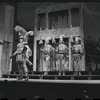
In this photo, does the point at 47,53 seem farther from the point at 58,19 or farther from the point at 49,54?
the point at 58,19

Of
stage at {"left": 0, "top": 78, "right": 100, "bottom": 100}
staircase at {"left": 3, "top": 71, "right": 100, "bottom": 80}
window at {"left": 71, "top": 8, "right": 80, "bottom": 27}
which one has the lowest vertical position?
stage at {"left": 0, "top": 78, "right": 100, "bottom": 100}

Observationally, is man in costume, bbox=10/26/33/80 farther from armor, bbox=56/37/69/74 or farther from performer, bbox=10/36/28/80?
armor, bbox=56/37/69/74

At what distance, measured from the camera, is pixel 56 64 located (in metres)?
9.12

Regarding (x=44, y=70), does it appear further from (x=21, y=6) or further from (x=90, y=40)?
(x=21, y=6)

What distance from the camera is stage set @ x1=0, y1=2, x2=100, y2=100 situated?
271 inches

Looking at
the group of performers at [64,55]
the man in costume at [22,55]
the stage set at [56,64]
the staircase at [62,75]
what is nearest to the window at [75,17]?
the stage set at [56,64]

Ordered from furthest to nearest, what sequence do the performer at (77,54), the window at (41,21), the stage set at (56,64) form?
the window at (41,21) → the performer at (77,54) → the stage set at (56,64)

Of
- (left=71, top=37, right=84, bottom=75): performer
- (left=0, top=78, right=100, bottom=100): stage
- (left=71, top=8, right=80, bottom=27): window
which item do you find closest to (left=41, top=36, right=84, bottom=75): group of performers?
(left=71, top=37, right=84, bottom=75): performer

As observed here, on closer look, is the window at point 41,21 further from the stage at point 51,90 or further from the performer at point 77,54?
the stage at point 51,90

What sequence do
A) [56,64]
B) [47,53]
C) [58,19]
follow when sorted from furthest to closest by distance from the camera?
[58,19] → [56,64] → [47,53]

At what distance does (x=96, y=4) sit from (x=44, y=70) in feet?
13.1

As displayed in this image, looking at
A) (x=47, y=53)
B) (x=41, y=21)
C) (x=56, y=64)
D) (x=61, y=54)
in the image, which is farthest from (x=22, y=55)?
(x=41, y=21)

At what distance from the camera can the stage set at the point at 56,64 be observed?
688cm

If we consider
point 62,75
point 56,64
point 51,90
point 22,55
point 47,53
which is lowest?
point 51,90
